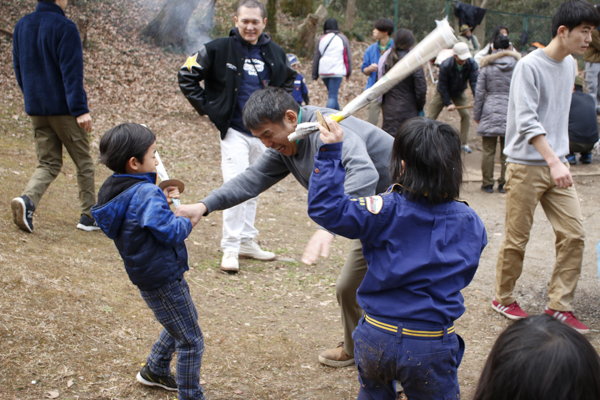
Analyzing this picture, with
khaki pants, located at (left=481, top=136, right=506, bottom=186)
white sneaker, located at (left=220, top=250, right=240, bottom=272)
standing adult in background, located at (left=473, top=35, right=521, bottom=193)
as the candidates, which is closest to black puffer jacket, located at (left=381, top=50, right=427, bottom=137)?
standing adult in background, located at (left=473, top=35, right=521, bottom=193)

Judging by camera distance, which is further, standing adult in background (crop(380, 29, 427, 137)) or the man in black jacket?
the man in black jacket

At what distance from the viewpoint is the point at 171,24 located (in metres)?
16.2

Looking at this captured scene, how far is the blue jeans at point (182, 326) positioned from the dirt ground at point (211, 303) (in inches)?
16.5

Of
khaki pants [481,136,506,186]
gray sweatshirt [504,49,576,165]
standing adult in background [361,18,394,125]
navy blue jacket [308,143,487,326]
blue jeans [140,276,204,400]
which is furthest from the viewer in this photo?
standing adult in background [361,18,394,125]

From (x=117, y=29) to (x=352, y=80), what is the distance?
23.7 ft

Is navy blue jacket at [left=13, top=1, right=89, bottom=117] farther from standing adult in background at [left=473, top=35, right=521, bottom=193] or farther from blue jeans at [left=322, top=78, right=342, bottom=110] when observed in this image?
blue jeans at [left=322, top=78, right=342, bottom=110]

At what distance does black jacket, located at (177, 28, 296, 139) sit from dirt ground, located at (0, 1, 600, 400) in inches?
60.9

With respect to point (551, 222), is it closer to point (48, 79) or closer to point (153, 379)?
point (153, 379)

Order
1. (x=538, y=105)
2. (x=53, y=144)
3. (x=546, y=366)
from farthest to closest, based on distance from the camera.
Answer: (x=53, y=144)
(x=538, y=105)
(x=546, y=366)

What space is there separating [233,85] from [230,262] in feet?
5.85

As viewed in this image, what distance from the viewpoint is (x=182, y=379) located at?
2895 mm

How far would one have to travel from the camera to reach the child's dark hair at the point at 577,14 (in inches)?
149

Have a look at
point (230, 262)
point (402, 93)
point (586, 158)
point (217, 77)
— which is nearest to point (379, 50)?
point (402, 93)

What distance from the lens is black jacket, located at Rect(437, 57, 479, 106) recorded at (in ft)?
30.0
